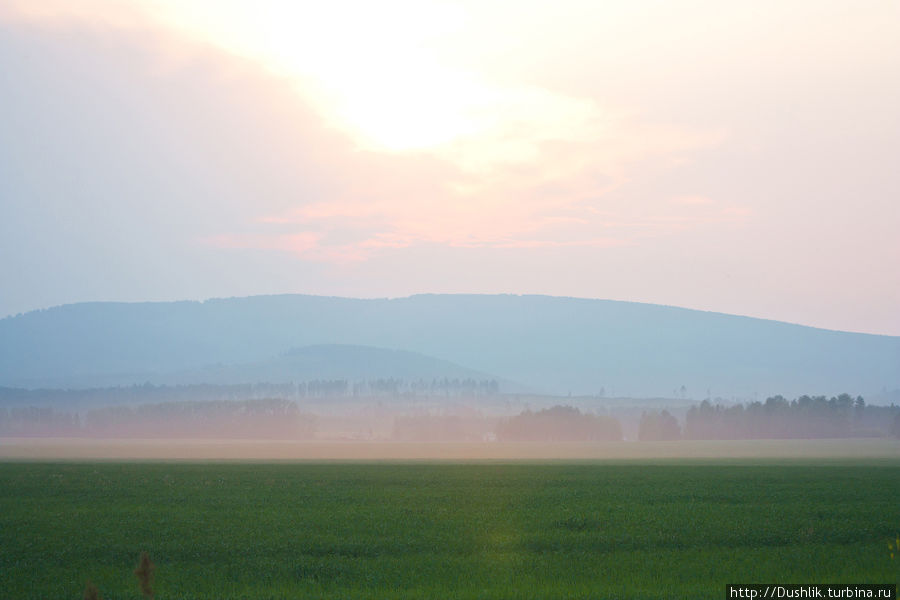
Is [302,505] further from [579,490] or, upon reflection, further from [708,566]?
[708,566]

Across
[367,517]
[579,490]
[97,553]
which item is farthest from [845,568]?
[579,490]

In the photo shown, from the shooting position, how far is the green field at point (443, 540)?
27156mm

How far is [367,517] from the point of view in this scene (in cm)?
4081

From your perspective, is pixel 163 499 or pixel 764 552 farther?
pixel 163 499

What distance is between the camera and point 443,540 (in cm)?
3441

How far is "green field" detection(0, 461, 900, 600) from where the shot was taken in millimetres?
27156

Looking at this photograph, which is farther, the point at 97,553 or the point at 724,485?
the point at 724,485

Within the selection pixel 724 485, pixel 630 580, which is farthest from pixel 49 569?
pixel 724 485

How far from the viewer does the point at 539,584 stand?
2702cm

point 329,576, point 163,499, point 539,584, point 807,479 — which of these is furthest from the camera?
point 807,479

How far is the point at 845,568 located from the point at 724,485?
32.7m

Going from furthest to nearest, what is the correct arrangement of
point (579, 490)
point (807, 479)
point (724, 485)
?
point (807, 479)
point (724, 485)
point (579, 490)

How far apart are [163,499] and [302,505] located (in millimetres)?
9026

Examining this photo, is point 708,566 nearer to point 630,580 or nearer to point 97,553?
point 630,580
